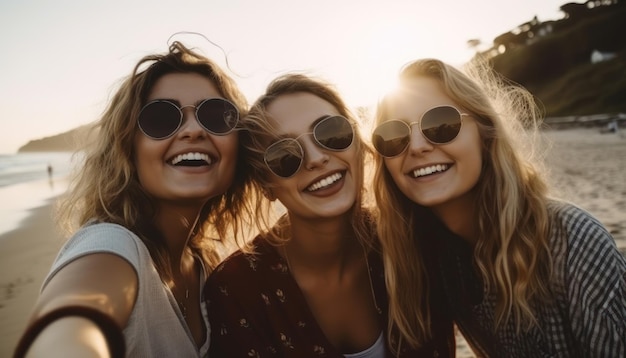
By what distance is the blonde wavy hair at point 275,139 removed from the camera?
2.94 m

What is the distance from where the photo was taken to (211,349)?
281 cm

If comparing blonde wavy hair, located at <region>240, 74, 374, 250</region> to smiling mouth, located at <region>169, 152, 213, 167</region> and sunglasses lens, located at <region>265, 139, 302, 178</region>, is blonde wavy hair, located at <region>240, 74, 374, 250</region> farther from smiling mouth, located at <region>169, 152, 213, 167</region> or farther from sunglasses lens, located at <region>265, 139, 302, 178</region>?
smiling mouth, located at <region>169, 152, 213, 167</region>

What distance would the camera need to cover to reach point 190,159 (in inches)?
106

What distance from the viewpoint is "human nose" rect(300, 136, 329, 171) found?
9.09 feet

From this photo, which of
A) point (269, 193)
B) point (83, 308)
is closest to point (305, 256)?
point (269, 193)

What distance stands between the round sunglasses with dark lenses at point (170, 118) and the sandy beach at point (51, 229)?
9.44ft

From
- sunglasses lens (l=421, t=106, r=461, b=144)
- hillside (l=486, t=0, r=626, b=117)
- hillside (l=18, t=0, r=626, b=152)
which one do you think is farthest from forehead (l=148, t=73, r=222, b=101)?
hillside (l=486, t=0, r=626, b=117)

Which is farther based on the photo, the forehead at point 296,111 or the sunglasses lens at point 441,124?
the forehead at point 296,111

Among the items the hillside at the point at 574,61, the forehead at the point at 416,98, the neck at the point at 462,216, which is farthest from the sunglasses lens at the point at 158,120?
the hillside at the point at 574,61

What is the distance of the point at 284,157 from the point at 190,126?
0.61m

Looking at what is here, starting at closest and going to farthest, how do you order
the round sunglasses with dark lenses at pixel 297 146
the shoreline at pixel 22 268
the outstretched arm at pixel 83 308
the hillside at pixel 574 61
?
the outstretched arm at pixel 83 308 < the round sunglasses with dark lenses at pixel 297 146 < the shoreline at pixel 22 268 < the hillside at pixel 574 61

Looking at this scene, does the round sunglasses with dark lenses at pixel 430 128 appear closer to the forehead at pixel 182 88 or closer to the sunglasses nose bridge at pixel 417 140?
the sunglasses nose bridge at pixel 417 140

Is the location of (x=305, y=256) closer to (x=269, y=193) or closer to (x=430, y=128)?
(x=269, y=193)

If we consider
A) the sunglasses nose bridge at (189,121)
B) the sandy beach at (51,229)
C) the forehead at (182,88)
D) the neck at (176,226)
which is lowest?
the sandy beach at (51,229)
